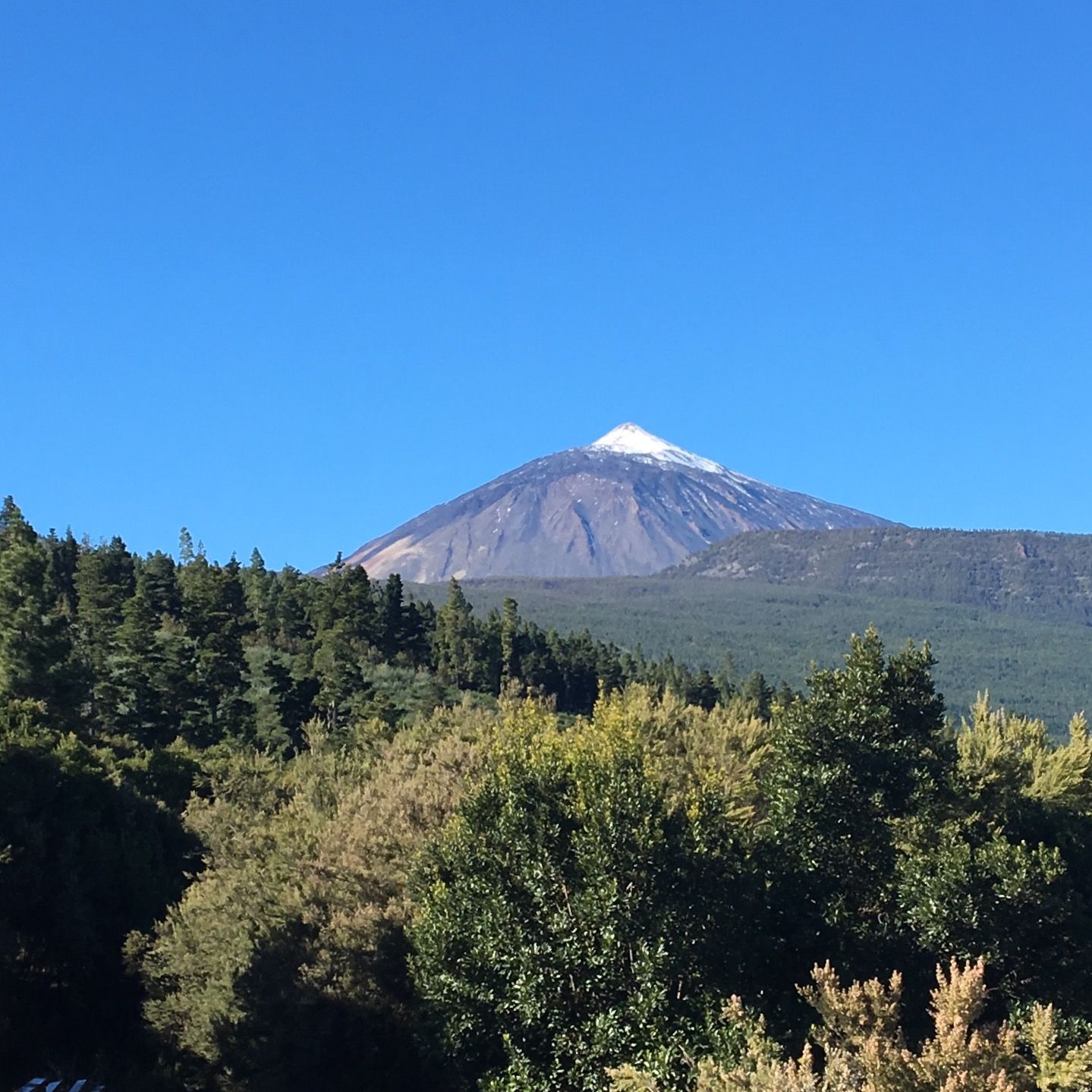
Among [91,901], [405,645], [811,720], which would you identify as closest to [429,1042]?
[811,720]

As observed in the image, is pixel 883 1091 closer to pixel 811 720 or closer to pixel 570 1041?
pixel 570 1041

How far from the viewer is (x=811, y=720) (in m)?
30.3

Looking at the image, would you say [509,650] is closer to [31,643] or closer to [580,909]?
[31,643]

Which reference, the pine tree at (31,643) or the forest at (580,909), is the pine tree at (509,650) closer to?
the pine tree at (31,643)

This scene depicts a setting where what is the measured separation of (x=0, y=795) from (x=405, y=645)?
72833 mm

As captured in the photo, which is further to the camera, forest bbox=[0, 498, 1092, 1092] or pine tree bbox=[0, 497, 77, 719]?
pine tree bbox=[0, 497, 77, 719]

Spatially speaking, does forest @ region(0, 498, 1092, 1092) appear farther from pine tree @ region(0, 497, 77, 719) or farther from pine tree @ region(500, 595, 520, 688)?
pine tree @ region(500, 595, 520, 688)

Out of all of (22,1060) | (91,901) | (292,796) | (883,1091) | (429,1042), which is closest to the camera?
(883,1091)

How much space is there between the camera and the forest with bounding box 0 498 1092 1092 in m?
22.8

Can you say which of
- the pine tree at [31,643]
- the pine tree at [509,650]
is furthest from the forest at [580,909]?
the pine tree at [509,650]

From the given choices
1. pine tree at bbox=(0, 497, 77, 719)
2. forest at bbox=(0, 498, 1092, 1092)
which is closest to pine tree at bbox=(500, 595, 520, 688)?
pine tree at bbox=(0, 497, 77, 719)

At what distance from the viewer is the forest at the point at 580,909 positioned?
22.8 m

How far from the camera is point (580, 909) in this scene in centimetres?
2367

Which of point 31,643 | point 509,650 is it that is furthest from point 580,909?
point 509,650
